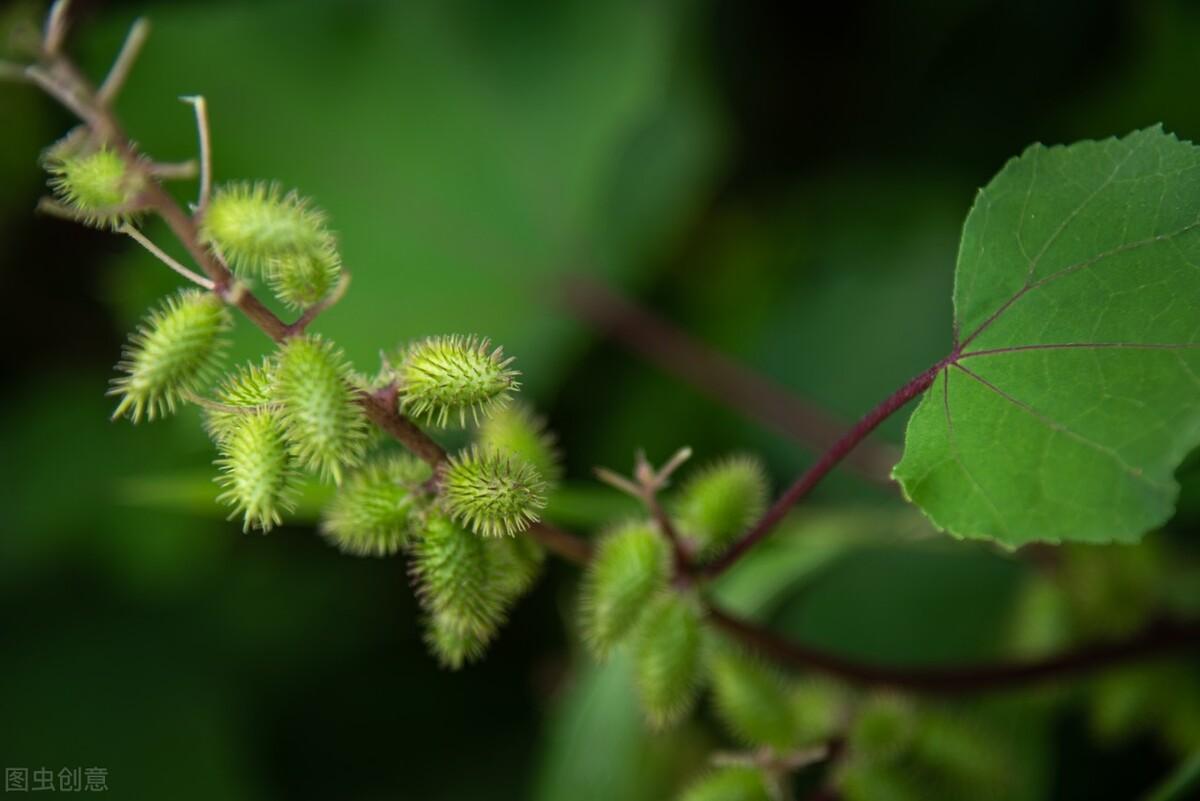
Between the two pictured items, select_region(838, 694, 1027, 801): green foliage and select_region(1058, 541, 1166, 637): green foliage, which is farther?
select_region(1058, 541, 1166, 637): green foliage

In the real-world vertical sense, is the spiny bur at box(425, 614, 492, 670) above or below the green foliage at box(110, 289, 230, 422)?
below

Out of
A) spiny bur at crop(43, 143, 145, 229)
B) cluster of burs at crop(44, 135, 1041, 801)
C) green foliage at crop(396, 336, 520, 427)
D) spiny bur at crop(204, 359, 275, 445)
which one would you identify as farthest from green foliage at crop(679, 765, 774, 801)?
spiny bur at crop(43, 143, 145, 229)

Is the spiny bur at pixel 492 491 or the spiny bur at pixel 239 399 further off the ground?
the spiny bur at pixel 239 399

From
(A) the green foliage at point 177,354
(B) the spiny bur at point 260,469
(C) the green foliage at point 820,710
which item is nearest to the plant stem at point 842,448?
(C) the green foliage at point 820,710

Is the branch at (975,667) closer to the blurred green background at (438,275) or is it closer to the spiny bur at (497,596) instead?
the spiny bur at (497,596)

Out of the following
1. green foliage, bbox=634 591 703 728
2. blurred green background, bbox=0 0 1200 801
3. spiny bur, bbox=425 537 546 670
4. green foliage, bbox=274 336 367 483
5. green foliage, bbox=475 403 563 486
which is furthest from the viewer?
blurred green background, bbox=0 0 1200 801

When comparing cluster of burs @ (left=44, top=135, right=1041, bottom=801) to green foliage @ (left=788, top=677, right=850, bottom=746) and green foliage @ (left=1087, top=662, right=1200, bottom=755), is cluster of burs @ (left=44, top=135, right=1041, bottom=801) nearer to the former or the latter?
green foliage @ (left=788, top=677, right=850, bottom=746)

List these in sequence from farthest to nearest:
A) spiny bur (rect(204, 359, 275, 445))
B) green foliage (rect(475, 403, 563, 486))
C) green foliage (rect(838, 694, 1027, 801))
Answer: green foliage (rect(838, 694, 1027, 801)) < green foliage (rect(475, 403, 563, 486)) < spiny bur (rect(204, 359, 275, 445))
